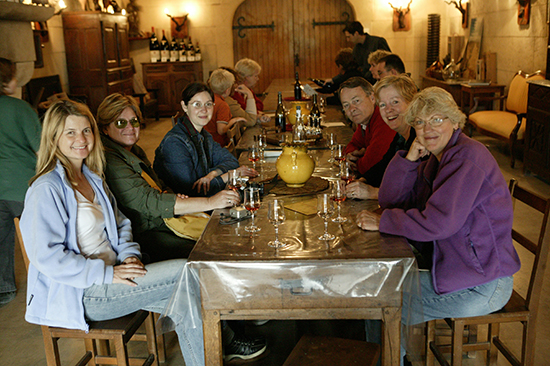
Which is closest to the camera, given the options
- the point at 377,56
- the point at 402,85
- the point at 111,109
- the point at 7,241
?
the point at 111,109

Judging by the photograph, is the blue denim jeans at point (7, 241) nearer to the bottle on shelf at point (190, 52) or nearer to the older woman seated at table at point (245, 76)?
the older woman seated at table at point (245, 76)

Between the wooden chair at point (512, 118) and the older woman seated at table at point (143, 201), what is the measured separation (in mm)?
4604

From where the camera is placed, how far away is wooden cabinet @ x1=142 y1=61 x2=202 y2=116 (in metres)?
10.7

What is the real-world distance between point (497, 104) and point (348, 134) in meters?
4.73

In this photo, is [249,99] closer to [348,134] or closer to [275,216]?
[348,134]

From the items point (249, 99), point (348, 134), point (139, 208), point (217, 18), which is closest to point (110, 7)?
point (217, 18)

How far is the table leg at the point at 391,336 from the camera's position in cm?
179

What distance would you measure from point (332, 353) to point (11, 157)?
2.34 m

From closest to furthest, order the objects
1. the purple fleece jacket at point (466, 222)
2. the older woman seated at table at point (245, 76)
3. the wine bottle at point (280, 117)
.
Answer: the purple fleece jacket at point (466, 222), the wine bottle at point (280, 117), the older woman seated at table at point (245, 76)

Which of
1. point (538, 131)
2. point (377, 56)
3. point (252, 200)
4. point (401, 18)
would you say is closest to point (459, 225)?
point (252, 200)

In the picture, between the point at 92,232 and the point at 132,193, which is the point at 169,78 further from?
the point at 92,232

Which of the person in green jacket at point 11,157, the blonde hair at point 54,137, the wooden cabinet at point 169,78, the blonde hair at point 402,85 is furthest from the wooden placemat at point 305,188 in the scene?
the wooden cabinet at point 169,78

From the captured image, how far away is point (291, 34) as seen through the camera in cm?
1137

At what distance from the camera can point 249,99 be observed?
5.24 m
